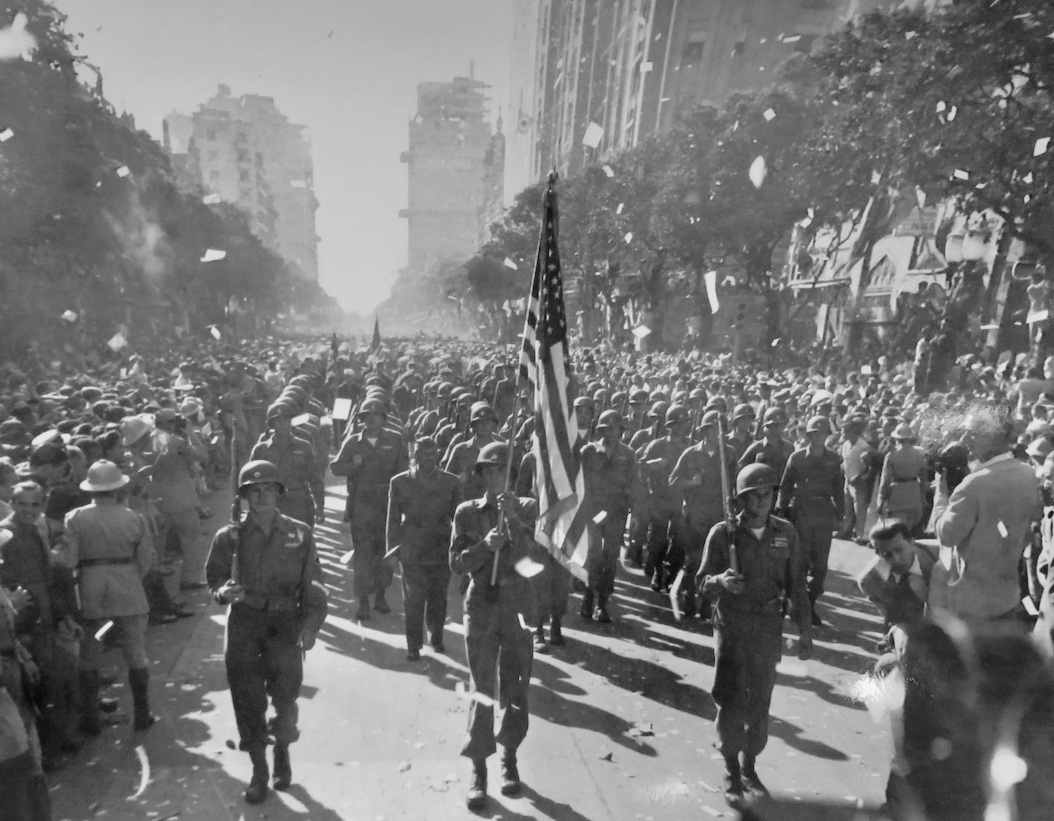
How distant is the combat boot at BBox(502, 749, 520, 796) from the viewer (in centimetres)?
507

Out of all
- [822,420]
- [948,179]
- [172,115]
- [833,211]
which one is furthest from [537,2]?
[822,420]

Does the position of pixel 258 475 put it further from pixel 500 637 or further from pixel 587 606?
pixel 587 606

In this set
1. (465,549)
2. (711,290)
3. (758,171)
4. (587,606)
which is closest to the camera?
(465,549)

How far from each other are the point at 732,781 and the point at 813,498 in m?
3.54

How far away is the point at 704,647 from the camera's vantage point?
25.0 feet

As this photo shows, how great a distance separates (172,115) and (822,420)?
192149mm

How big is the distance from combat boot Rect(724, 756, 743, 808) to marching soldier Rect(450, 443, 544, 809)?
118 centimetres

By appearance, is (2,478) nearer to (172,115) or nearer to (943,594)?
(943,594)

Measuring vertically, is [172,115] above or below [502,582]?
above

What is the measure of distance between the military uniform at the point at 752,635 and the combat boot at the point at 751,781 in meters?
0.06

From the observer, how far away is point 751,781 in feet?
16.8

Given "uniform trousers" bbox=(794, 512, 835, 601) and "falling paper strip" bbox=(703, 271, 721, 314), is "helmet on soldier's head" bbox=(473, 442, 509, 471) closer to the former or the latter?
"uniform trousers" bbox=(794, 512, 835, 601)

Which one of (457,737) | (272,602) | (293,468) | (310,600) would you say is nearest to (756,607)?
(457,737)

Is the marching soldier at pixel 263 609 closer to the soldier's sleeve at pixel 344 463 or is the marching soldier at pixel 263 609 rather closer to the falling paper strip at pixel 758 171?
the soldier's sleeve at pixel 344 463
